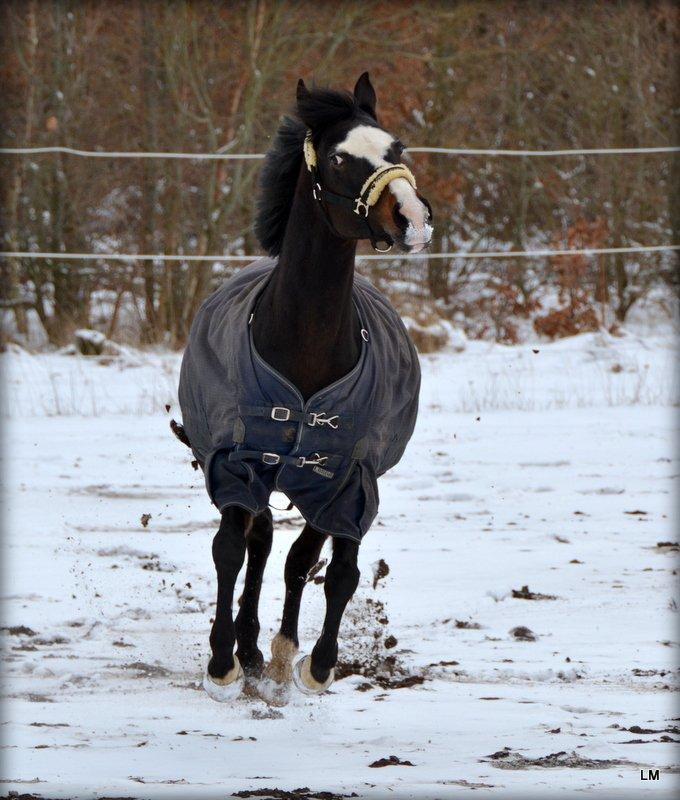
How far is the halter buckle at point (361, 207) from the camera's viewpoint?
3.10 metres

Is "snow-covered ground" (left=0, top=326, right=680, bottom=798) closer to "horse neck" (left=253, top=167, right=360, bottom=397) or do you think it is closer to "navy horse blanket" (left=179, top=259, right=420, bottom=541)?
"navy horse blanket" (left=179, top=259, right=420, bottom=541)

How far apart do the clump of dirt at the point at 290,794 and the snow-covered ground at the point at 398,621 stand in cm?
3

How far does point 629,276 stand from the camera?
12.9m

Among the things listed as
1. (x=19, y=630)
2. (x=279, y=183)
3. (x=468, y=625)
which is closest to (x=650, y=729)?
(x=468, y=625)

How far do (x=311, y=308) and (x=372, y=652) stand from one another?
126 cm

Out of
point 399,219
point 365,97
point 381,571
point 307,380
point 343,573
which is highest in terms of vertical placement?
point 365,97

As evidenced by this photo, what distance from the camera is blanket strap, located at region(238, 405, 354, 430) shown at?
11.0 ft

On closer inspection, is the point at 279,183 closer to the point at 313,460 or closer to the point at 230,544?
the point at 313,460

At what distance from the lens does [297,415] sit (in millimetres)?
3361

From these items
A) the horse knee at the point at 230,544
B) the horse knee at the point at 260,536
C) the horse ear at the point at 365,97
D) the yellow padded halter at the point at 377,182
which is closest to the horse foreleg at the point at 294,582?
the horse knee at the point at 260,536

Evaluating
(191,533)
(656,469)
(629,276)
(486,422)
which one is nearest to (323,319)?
(191,533)

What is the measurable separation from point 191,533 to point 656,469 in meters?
2.74

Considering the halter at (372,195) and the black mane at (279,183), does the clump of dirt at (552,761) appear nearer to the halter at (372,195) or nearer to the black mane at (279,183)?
the halter at (372,195)

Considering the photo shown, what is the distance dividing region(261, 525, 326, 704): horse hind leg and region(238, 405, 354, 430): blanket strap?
0.58 m
